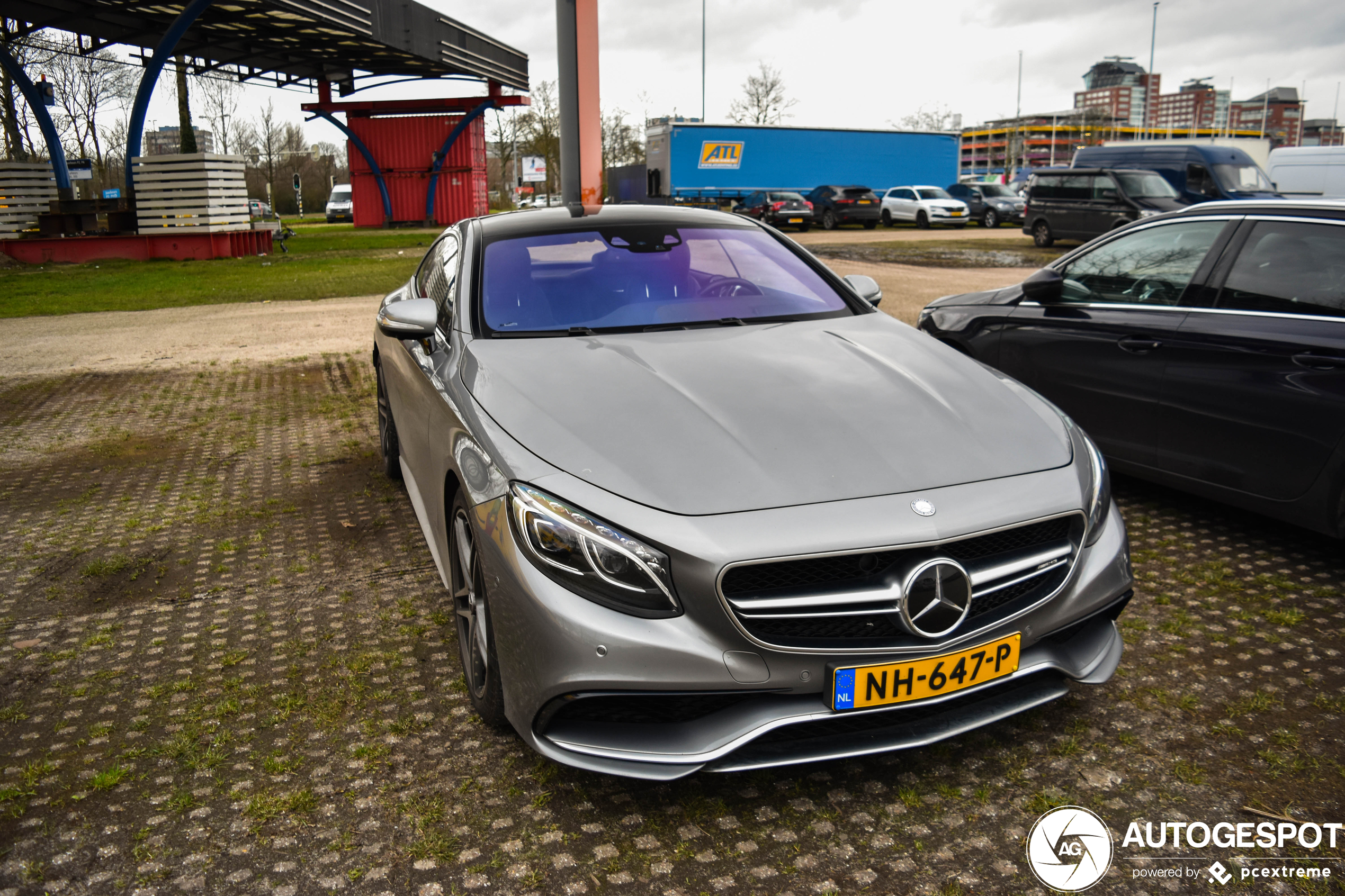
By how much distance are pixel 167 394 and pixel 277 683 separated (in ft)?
19.4

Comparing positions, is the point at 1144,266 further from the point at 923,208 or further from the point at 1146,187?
the point at 923,208

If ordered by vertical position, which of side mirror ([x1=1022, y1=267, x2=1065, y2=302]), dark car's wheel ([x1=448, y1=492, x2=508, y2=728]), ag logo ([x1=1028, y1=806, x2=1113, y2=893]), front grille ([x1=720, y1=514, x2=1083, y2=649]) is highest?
side mirror ([x1=1022, y1=267, x2=1065, y2=302])

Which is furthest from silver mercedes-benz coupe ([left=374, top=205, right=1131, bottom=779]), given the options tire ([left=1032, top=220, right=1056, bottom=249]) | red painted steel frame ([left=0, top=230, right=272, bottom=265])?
tire ([left=1032, top=220, right=1056, bottom=249])

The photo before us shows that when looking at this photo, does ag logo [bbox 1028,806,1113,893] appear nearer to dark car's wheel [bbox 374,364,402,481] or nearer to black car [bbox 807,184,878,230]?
dark car's wheel [bbox 374,364,402,481]

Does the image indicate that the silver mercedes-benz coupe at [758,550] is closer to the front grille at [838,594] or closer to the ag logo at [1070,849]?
the front grille at [838,594]

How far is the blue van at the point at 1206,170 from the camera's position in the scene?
2188cm

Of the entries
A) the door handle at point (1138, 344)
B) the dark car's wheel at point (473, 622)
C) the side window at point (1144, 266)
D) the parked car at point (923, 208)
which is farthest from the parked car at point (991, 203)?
the dark car's wheel at point (473, 622)

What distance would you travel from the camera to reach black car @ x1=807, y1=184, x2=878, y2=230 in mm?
35156

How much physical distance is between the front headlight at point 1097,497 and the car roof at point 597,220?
1965 mm

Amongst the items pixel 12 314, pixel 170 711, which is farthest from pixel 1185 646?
pixel 12 314

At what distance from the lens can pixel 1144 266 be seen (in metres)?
4.71

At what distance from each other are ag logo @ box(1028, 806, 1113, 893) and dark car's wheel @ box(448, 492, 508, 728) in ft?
4.55

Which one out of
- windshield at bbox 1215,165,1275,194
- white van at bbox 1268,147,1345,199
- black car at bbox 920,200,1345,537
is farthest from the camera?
windshield at bbox 1215,165,1275,194

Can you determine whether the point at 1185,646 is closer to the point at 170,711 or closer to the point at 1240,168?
the point at 170,711
